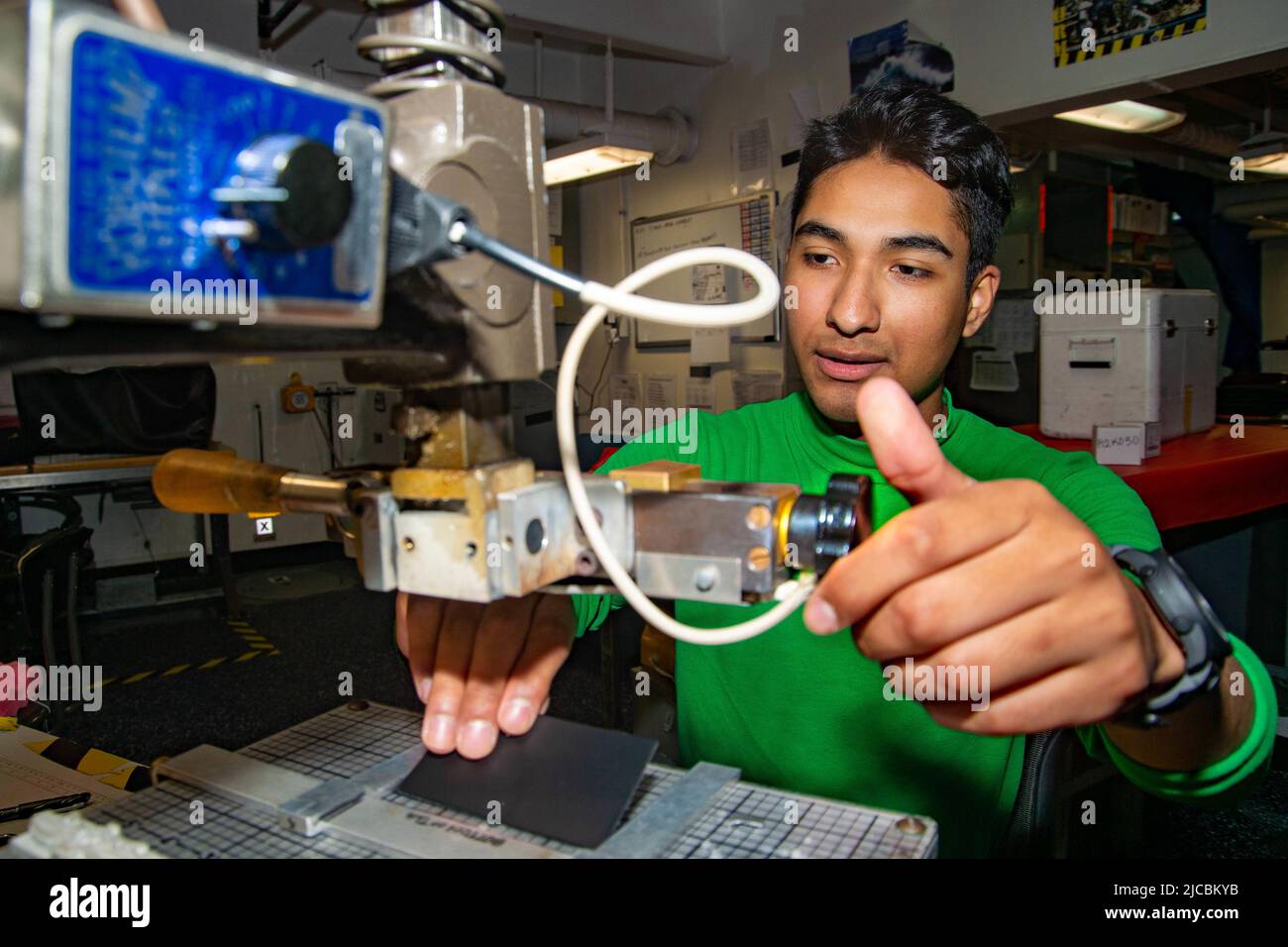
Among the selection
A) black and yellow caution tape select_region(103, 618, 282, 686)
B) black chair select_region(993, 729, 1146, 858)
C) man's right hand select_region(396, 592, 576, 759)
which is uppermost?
man's right hand select_region(396, 592, 576, 759)

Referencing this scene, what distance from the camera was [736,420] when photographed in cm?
152

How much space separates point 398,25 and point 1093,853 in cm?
245

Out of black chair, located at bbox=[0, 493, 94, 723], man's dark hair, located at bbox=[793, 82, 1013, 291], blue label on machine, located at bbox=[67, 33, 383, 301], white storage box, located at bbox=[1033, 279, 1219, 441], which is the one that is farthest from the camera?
black chair, located at bbox=[0, 493, 94, 723]

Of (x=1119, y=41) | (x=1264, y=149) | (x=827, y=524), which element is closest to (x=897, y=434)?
(x=827, y=524)

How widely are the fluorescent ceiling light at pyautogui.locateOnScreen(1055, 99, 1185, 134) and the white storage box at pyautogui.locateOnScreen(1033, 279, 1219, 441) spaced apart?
1.00 m

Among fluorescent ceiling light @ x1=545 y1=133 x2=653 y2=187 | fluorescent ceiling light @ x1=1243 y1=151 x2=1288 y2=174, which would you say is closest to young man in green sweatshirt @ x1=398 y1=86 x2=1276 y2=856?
fluorescent ceiling light @ x1=545 y1=133 x2=653 y2=187

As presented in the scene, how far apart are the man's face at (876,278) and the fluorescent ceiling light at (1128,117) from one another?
2832 millimetres

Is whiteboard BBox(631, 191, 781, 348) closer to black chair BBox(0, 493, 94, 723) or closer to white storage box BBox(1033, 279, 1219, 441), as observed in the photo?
white storage box BBox(1033, 279, 1219, 441)

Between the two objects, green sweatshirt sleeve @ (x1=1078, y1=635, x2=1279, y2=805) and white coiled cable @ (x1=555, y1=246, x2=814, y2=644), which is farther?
green sweatshirt sleeve @ (x1=1078, y1=635, x2=1279, y2=805)

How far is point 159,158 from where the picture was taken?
0.35 m

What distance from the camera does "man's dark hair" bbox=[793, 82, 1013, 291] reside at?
1.19 metres

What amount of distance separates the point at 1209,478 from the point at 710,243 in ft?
8.33

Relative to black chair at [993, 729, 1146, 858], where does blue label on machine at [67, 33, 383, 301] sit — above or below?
above
